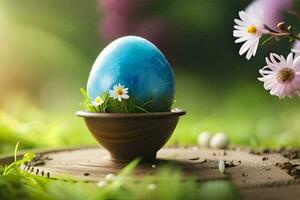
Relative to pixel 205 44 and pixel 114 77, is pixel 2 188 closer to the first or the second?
pixel 114 77

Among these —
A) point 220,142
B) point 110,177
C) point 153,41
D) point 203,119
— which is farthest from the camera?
point 153,41

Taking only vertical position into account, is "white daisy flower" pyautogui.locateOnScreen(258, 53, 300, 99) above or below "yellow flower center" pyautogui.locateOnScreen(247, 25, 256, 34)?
below

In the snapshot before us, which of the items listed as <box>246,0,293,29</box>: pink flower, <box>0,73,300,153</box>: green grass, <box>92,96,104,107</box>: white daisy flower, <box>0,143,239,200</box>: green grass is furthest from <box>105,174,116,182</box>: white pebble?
<box>246,0,293,29</box>: pink flower

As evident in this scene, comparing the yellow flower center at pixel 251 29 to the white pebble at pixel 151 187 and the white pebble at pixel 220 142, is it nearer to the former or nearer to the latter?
the white pebble at pixel 151 187

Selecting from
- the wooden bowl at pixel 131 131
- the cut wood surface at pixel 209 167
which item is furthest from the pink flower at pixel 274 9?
the wooden bowl at pixel 131 131

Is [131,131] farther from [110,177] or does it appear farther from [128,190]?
[128,190]

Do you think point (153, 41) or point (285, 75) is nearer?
point (285, 75)

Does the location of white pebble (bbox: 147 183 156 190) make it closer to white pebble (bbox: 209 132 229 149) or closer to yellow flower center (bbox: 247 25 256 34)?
yellow flower center (bbox: 247 25 256 34)

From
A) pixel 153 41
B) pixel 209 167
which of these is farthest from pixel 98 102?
pixel 153 41
